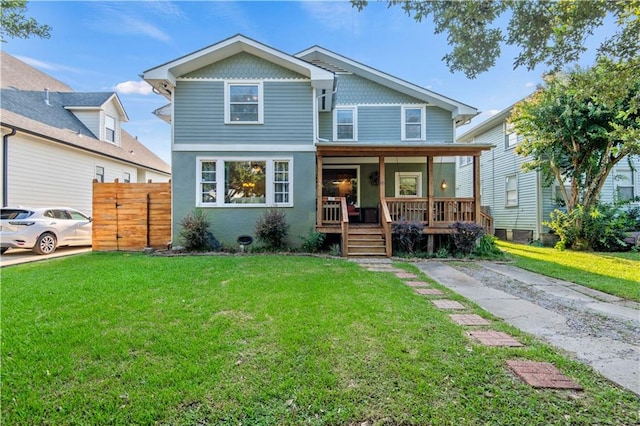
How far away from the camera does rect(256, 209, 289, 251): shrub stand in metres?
9.06

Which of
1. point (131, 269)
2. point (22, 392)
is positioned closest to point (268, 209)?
point (131, 269)

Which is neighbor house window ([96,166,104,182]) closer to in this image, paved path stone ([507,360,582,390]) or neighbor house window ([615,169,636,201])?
paved path stone ([507,360,582,390])

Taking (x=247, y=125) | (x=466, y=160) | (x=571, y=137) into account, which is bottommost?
(x=571, y=137)

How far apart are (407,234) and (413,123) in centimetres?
582

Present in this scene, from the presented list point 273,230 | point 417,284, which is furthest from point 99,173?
point 417,284

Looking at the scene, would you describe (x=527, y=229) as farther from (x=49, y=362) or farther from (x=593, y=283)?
(x=49, y=362)

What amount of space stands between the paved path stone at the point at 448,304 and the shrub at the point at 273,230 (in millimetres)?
5527

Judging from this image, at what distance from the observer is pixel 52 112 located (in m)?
13.5

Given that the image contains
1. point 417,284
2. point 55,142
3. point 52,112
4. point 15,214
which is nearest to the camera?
point 417,284

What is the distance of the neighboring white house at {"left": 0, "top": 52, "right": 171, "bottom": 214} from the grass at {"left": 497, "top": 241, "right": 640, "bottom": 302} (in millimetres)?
16062

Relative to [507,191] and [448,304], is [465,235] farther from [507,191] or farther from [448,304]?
[507,191]

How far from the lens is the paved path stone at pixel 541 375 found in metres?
2.36

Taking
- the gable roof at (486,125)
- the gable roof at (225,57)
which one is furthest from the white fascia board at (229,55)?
the gable roof at (486,125)

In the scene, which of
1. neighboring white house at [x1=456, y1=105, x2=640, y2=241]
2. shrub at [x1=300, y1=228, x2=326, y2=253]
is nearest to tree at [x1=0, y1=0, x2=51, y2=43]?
shrub at [x1=300, y1=228, x2=326, y2=253]
